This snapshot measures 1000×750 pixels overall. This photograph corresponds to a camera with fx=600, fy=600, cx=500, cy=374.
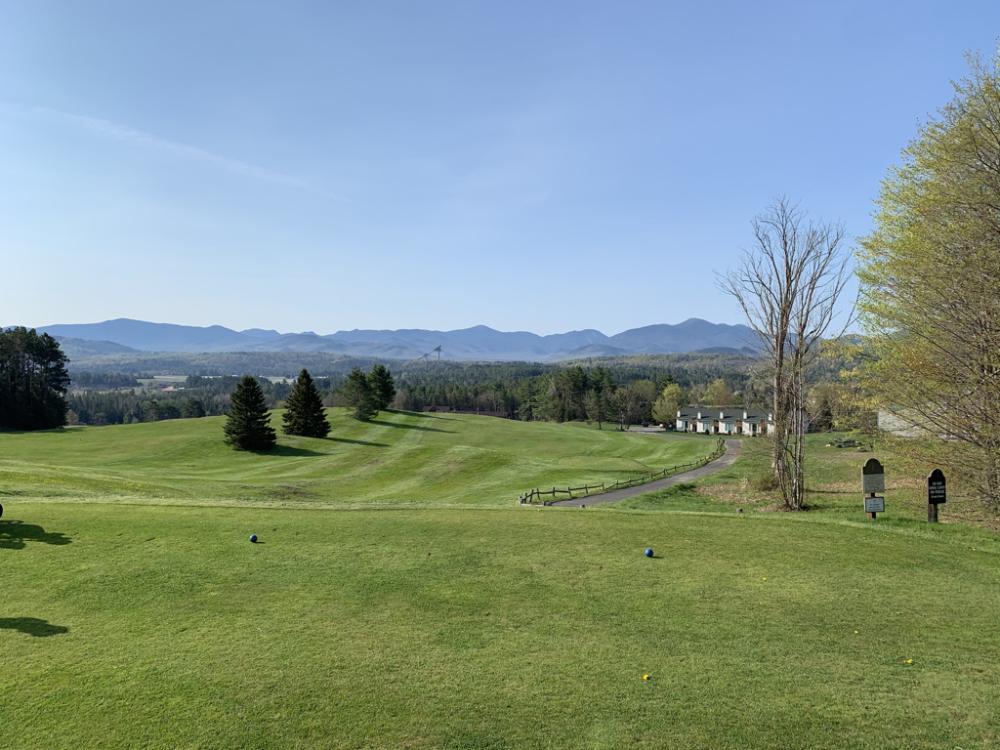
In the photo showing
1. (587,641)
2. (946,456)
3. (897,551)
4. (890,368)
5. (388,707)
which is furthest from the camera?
(890,368)

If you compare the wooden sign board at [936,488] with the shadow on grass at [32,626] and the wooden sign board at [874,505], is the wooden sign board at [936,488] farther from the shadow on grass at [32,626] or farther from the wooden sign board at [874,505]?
the shadow on grass at [32,626]

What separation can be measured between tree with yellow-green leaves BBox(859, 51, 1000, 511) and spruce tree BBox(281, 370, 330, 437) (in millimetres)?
65436

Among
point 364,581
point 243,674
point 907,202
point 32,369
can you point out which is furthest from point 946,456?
point 32,369

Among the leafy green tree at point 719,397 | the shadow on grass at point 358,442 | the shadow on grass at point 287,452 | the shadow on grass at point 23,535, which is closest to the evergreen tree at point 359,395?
the shadow on grass at point 358,442

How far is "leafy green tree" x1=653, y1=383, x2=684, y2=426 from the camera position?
144750 millimetres

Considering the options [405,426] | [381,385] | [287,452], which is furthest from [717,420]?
[287,452]

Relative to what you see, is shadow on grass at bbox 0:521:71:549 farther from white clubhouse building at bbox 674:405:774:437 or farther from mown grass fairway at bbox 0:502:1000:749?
white clubhouse building at bbox 674:405:774:437

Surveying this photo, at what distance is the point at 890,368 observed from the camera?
20.1 m

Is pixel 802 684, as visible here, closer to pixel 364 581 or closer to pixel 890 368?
pixel 364 581

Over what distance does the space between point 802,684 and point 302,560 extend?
9552mm

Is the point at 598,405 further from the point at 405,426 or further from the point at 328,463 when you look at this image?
the point at 328,463

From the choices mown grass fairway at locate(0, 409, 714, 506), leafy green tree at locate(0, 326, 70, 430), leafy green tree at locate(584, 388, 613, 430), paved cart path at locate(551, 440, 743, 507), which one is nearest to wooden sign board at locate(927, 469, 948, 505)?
paved cart path at locate(551, 440, 743, 507)

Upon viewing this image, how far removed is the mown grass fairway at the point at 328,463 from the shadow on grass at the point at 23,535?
1221cm

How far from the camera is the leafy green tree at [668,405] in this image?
145 metres
